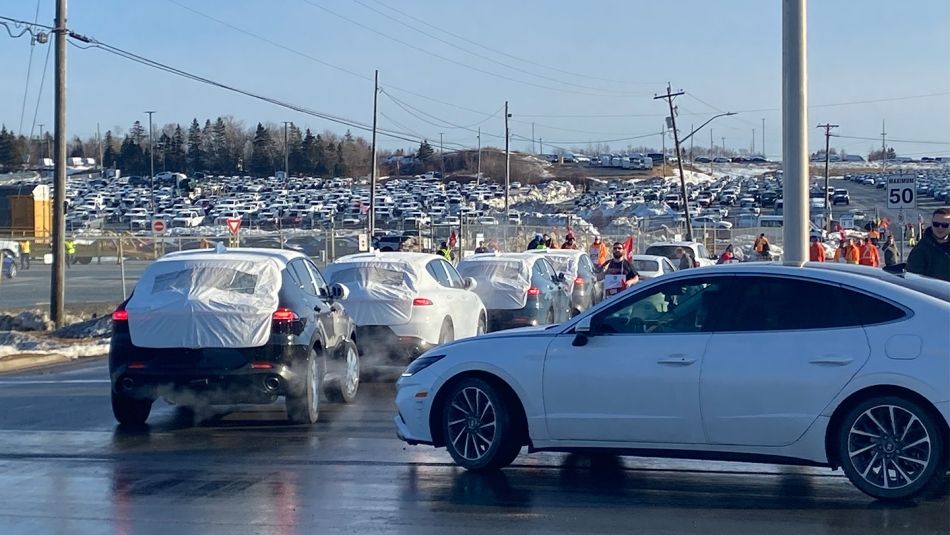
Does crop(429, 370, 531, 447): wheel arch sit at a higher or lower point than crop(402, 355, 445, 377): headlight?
lower

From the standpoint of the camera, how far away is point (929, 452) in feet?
23.9

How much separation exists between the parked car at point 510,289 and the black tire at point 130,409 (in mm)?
7767

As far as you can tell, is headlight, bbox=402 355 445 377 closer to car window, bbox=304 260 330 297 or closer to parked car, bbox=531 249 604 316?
car window, bbox=304 260 330 297

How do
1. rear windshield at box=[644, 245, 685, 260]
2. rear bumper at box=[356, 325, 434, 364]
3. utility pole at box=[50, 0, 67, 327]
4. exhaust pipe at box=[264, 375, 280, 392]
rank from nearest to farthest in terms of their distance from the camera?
exhaust pipe at box=[264, 375, 280, 392]
rear bumper at box=[356, 325, 434, 364]
utility pole at box=[50, 0, 67, 327]
rear windshield at box=[644, 245, 685, 260]

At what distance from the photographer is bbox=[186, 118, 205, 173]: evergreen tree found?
133125 millimetres

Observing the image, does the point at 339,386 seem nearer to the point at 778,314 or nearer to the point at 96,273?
the point at 778,314

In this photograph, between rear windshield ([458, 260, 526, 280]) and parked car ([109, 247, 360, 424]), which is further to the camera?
rear windshield ([458, 260, 526, 280])

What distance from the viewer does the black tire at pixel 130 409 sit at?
11297 millimetres

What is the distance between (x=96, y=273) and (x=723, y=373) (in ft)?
Answer: 149

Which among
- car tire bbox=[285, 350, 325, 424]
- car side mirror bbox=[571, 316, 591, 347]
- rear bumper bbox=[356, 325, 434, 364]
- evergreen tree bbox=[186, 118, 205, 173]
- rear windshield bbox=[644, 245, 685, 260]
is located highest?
evergreen tree bbox=[186, 118, 205, 173]

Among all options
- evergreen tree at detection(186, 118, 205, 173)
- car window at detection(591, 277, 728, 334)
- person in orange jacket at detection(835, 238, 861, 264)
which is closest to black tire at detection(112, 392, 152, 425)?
car window at detection(591, 277, 728, 334)

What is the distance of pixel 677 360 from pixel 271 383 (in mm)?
4308

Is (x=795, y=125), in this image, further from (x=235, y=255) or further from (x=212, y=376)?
(x=212, y=376)

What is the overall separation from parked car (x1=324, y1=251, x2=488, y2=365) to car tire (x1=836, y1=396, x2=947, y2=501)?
775 cm
